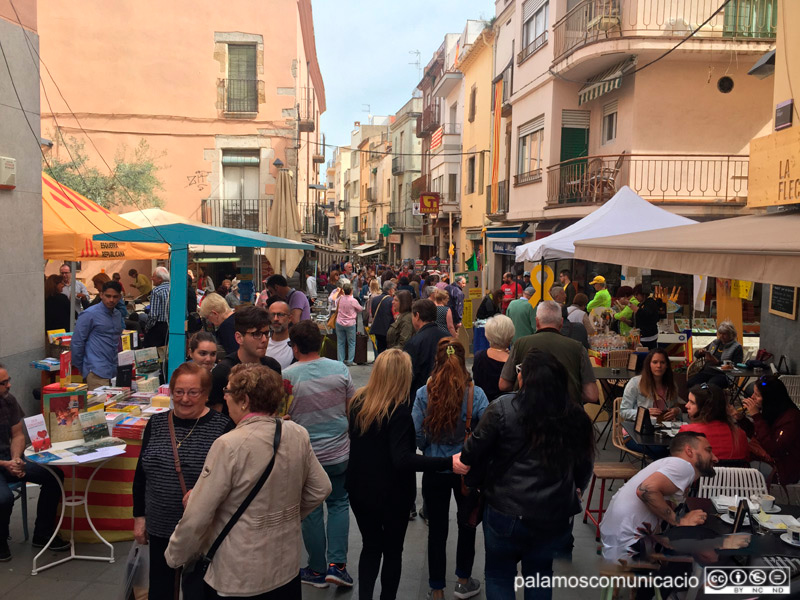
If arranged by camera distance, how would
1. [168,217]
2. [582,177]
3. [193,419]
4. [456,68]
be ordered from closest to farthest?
[193,419], [168,217], [582,177], [456,68]

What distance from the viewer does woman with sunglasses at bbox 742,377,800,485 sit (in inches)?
211

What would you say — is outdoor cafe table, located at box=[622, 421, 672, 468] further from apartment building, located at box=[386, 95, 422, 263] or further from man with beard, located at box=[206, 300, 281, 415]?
apartment building, located at box=[386, 95, 422, 263]

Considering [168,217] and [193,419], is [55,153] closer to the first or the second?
[168,217]

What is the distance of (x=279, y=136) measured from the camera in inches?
817

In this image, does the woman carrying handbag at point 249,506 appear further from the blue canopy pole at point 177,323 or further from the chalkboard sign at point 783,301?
the chalkboard sign at point 783,301

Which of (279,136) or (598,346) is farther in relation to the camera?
(279,136)

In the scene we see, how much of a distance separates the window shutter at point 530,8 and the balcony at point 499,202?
5145 millimetres

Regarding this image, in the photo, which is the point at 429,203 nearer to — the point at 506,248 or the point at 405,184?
the point at 506,248

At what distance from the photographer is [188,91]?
2050cm

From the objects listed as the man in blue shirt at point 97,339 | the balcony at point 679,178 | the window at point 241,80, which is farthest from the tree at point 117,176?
the man in blue shirt at point 97,339

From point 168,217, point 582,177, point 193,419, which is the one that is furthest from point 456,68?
point 193,419

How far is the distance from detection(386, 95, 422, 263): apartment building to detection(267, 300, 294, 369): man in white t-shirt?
37.5 metres

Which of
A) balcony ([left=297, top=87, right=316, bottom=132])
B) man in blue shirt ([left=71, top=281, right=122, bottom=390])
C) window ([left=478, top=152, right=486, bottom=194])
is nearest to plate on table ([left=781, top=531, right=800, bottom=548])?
man in blue shirt ([left=71, top=281, right=122, bottom=390])

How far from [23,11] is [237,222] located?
13.3m
